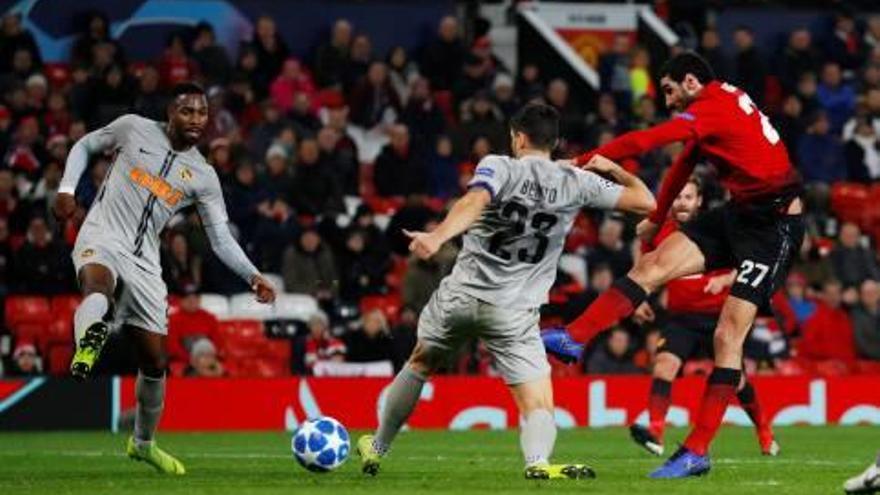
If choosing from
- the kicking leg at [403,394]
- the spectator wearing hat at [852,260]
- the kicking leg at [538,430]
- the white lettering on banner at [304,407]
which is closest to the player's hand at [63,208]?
the kicking leg at [403,394]

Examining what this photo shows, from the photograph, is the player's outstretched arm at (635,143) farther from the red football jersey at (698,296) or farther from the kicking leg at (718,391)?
the red football jersey at (698,296)

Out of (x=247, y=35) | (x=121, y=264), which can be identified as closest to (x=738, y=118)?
(x=121, y=264)

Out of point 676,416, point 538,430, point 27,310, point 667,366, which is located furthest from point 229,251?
point 676,416

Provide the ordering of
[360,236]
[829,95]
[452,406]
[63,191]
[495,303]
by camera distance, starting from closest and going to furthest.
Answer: [495,303]
[63,191]
[452,406]
[360,236]
[829,95]

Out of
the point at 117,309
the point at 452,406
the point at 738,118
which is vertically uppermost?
the point at 738,118

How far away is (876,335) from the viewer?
74.8 feet

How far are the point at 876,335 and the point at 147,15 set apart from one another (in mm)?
9414

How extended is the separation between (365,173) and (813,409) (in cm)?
639

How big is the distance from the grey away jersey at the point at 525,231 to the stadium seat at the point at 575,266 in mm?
11269

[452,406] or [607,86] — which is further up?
[607,86]

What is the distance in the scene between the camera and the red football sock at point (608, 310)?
11930 mm

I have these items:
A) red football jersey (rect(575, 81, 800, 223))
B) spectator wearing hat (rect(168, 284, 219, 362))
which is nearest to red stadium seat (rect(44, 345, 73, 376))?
spectator wearing hat (rect(168, 284, 219, 362))

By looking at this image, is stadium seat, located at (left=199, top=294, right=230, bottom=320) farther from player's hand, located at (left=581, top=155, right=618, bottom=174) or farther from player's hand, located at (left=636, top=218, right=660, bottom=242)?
player's hand, located at (left=581, top=155, right=618, bottom=174)

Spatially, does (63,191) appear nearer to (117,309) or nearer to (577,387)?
(117,309)
